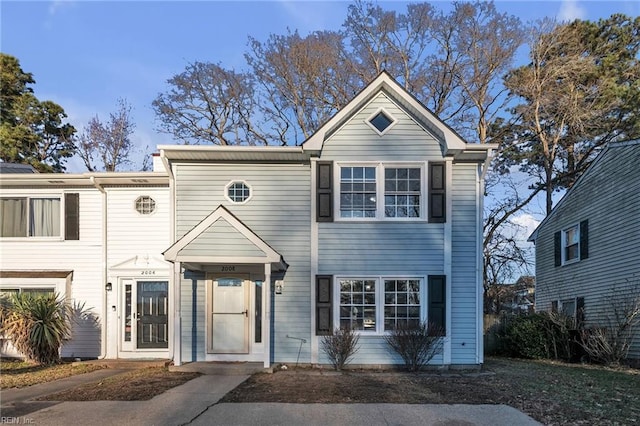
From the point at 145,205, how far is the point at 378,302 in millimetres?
6249

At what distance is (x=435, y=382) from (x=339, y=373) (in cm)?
206

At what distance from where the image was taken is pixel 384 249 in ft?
34.8

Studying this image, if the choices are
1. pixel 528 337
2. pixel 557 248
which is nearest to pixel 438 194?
pixel 528 337

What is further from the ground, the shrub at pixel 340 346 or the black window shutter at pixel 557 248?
the black window shutter at pixel 557 248

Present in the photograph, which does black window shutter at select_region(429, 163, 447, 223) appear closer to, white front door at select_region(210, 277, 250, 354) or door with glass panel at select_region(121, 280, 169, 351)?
white front door at select_region(210, 277, 250, 354)

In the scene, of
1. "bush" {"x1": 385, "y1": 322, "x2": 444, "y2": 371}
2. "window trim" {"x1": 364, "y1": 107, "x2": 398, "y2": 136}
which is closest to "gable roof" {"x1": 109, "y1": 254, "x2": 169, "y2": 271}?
"bush" {"x1": 385, "y1": 322, "x2": 444, "y2": 371}

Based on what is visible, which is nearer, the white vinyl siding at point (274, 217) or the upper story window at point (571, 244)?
the white vinyl siding at point (274, 217)

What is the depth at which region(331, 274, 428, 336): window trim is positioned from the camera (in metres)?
10.4

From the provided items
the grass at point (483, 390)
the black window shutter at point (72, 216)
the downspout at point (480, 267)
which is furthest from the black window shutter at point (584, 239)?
the black window shutter at point (72, 216)

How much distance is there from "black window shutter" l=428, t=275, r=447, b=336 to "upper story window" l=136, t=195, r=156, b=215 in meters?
7.02

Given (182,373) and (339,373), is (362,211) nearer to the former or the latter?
(339,373)

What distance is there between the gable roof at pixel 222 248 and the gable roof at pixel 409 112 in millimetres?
2327

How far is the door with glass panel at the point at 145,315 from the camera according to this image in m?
11.4

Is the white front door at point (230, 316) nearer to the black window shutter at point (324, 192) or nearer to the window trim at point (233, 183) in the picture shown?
the window trim at point (233, 183)
